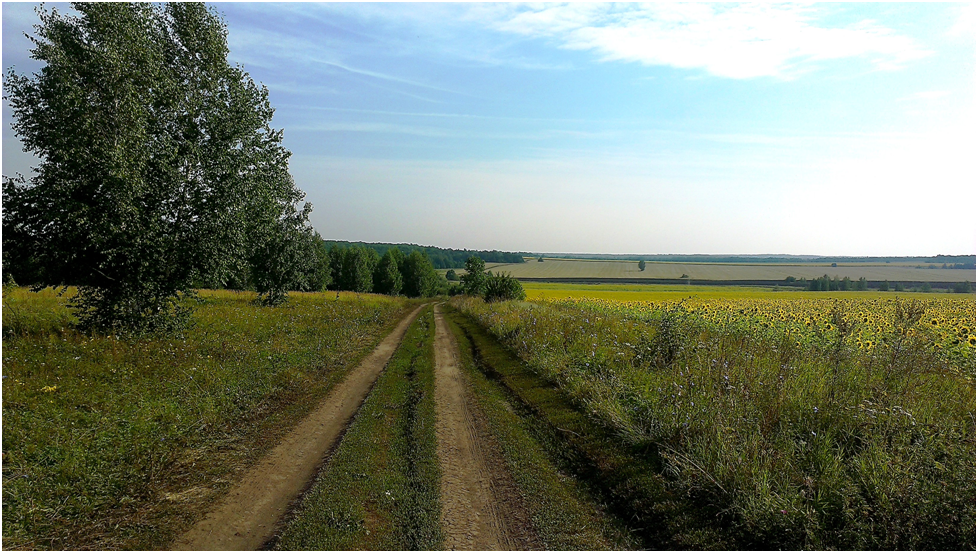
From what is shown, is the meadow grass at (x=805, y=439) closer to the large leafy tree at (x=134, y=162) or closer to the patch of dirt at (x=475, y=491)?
the patch of dirt at (x=475, y=491)

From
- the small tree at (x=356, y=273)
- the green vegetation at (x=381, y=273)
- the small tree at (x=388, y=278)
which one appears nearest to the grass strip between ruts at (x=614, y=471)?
the green vegetation at (x=381, y=273)

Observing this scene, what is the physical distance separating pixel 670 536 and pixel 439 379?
25.8ft

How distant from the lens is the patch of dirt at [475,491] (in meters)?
4.57

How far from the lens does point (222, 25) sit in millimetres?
15219

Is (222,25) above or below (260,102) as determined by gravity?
above

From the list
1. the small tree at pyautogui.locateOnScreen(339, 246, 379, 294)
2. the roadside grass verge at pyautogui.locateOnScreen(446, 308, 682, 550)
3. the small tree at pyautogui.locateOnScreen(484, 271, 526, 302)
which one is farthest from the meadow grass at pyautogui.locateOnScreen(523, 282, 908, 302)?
the small tree at pyautogui.locateOnScreen(339, 246, 379, 294)

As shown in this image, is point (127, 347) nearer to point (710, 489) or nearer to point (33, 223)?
point (33, 223)

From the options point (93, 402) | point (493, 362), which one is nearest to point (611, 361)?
point (493, 362)

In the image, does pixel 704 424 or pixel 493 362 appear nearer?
pixel 704 424

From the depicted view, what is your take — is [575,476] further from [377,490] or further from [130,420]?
[130,420]

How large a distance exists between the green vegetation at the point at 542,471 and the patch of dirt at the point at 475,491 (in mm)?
153

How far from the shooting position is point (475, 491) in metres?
5.57

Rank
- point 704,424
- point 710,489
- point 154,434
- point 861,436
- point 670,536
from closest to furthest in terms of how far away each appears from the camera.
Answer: point 670,536, point 710,489, point 861,436, point 704,424, point 154,434

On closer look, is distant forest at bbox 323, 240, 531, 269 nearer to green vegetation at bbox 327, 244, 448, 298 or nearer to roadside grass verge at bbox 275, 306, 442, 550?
green vegetation at bbox 327, 244, 448, 298
